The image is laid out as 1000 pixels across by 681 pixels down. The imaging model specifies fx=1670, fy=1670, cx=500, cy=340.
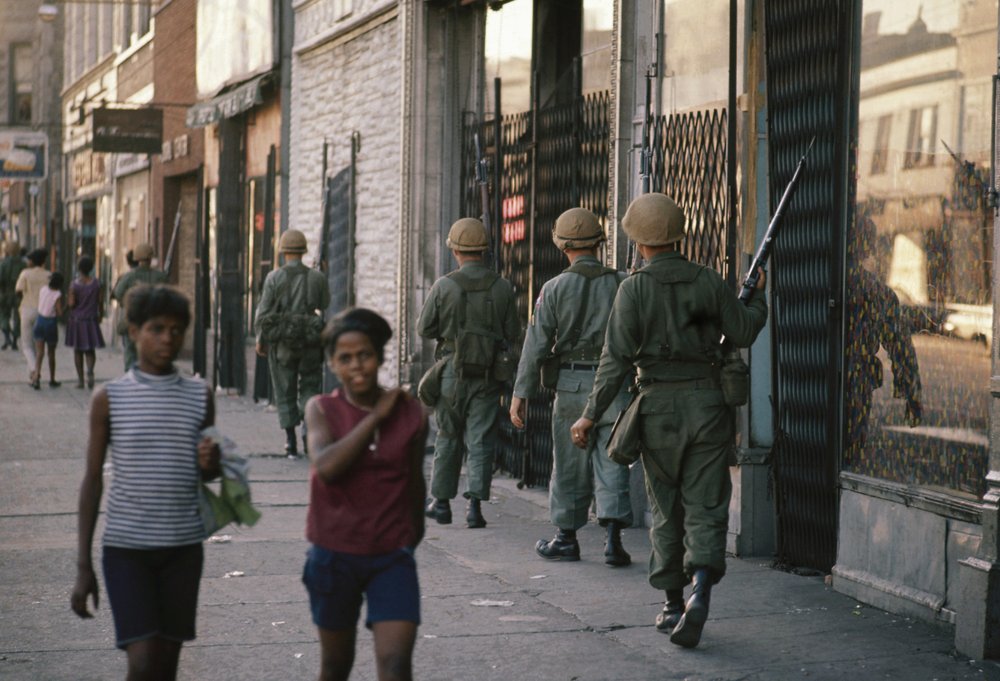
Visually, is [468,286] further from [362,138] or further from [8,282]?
[8,282]

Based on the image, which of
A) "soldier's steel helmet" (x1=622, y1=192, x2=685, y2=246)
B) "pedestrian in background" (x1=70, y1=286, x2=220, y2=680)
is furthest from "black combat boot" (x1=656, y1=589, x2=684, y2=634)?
"pedestrian in background" (x1=70, y1=286, x2=220, y2=680)

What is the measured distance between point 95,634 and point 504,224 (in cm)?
656

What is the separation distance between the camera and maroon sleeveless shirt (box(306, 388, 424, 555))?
4.53 m

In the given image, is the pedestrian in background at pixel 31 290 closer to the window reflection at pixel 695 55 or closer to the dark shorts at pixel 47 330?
the dark shorts at pixel 47 330

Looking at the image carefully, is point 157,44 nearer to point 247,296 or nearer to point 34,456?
point 247,296

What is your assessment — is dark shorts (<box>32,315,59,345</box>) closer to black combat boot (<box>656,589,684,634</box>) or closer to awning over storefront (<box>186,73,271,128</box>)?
awning over storefront (<box>186,73,271,128</box>)

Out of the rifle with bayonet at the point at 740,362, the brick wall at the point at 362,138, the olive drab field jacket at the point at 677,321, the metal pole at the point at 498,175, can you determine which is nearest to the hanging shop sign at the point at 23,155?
the brick wall at the point at 362,138

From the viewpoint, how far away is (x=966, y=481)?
694cm

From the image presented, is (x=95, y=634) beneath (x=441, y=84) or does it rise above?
beneath

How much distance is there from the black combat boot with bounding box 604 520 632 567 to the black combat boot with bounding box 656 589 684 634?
1.69 meters

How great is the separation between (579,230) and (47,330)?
13910 mm

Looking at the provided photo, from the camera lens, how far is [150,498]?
15.2ft

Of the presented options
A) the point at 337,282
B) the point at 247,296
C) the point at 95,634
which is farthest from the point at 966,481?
the point at 247,296

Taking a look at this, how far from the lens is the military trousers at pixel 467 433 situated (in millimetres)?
10141
